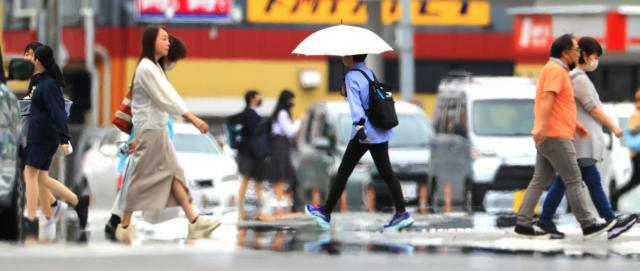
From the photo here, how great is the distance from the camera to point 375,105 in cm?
1417

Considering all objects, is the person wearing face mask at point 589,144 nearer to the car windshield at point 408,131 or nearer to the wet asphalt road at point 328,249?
the wet asphalt road at point 328,249

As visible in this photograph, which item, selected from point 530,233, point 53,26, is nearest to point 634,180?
point 530,233

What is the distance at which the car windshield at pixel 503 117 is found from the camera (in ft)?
74.2

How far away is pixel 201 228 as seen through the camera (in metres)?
13.4

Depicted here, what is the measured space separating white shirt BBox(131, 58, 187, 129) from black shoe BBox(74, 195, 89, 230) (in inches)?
69.9

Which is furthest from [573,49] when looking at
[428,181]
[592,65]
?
[428,181]

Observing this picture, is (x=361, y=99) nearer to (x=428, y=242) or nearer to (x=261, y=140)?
(x=428, y=242)

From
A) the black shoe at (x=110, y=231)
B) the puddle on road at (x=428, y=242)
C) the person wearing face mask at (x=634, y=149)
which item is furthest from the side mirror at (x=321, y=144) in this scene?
the black shoe at (x=110, y=231)

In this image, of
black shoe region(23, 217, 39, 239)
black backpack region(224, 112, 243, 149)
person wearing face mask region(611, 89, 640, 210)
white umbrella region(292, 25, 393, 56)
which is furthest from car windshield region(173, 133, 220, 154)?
black shoe region(23, 217, 39, 239)

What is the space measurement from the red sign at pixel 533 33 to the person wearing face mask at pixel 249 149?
17397 mm

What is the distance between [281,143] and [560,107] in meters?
8.25

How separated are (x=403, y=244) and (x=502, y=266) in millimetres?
2530

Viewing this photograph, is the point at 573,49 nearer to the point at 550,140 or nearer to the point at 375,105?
the point at 550,140

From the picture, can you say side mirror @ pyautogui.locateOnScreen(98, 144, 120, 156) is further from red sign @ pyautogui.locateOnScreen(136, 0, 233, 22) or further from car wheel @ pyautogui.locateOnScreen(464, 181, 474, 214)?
red sign @ pyautogui.locateOnScreen(136, 0, 233, 22)
